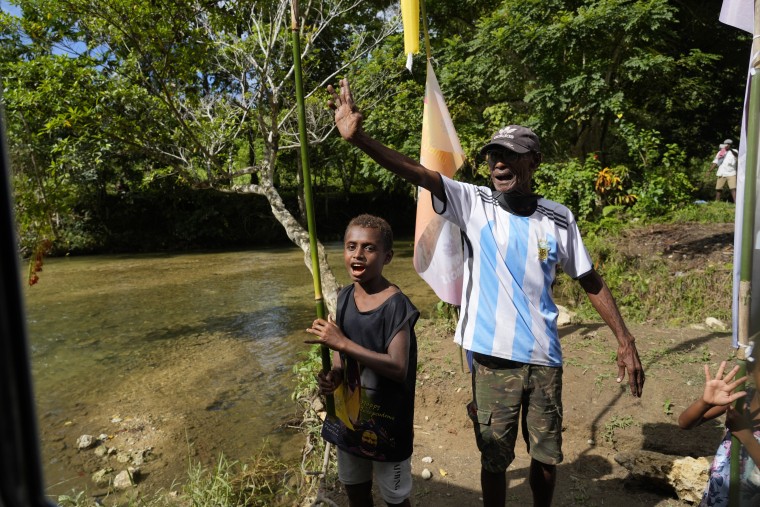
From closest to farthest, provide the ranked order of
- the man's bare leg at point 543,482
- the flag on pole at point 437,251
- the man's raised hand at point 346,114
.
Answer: the man's raised hand at point 346,114 < the man's bare leg at point 543,482 < the flag on pole at point 437,251

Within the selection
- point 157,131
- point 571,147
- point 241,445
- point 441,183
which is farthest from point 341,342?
point 571,147

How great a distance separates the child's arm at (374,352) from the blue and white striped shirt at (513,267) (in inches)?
18.0

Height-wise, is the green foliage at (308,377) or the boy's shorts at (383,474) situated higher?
the boy's shorts at (383,474)

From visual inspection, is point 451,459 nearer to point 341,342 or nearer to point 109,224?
point 341,342

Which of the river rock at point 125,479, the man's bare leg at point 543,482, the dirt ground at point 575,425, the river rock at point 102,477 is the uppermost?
the man's bare leg at point 543,482

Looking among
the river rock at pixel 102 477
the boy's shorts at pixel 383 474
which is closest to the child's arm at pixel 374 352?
the boy's shorts at pixel 383 474

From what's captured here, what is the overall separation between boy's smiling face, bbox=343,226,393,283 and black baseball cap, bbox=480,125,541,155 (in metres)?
0.69

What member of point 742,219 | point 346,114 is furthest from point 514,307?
point 346,114

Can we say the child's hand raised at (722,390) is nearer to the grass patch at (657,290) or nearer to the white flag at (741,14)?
the white flag at (741,14)

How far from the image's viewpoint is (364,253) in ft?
7.63

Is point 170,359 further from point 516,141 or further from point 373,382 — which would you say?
point 516,141

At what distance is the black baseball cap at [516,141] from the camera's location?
2457mm

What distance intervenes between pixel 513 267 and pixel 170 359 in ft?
19.6

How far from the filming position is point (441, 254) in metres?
2.93
